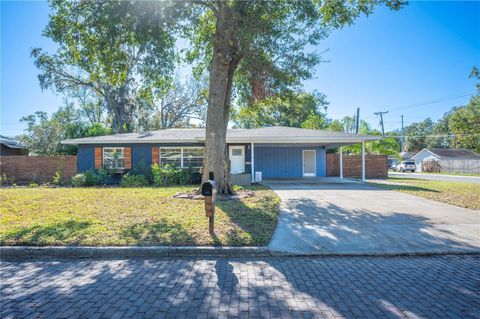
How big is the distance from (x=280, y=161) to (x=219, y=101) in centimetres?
1001

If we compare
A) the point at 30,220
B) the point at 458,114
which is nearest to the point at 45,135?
the point at 30,220

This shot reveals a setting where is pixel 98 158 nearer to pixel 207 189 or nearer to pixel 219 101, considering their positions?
pixel 219 101

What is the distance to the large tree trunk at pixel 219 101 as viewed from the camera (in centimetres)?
875

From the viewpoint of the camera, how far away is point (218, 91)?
9.12 metres

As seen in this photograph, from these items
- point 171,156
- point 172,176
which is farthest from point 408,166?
point 172,176

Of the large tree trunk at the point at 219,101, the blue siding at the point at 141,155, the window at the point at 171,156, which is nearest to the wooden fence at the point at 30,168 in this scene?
the blue siding at the point at 141,155

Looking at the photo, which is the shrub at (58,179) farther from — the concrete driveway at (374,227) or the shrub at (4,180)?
the concrete driveway at (374,227)

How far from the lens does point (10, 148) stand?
23812 mm

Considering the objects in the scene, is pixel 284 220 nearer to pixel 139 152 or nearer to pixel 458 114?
pixel 139 152

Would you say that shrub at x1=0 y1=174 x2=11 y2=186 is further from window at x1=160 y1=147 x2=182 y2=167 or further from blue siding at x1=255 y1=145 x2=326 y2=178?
blue siding at x1=255 y1=145 x2=326 y2=178

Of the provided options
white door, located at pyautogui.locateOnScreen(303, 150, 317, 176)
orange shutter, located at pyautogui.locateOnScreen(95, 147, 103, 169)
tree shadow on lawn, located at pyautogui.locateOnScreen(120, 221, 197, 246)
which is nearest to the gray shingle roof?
orange shutter, located at pyautogui.locateOnScreen(95, 147, 103, 169)

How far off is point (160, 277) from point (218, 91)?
7015 millimetres

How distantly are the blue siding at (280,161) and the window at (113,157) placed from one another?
29.4 ft

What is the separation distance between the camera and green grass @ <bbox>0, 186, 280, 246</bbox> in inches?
185
